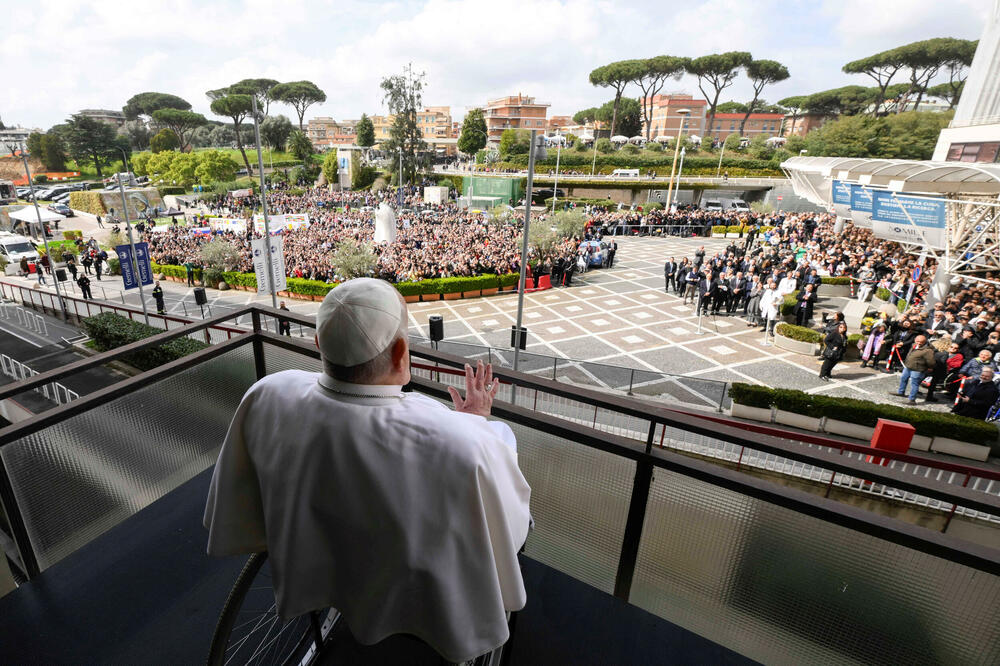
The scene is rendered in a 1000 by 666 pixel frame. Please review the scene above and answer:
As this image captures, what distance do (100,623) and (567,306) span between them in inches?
638

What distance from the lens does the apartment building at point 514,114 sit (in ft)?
333

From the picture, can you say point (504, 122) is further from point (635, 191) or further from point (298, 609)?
point (298, 609)

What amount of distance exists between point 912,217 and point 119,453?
19.2 m

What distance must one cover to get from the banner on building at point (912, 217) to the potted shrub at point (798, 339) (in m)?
5.21

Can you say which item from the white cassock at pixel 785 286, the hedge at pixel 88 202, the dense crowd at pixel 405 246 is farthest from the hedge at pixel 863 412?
the hedge at pixel 88 202

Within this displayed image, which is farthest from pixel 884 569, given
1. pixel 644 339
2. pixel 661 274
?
pixel 661 274

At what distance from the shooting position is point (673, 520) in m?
2.16

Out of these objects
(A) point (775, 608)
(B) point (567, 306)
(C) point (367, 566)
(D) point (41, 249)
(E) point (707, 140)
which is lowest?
(D) point (41, 249)

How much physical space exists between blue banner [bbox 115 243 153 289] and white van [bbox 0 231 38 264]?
18.2m

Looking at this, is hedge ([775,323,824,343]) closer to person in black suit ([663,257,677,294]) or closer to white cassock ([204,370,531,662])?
person in black suit ([663,257,677,294])

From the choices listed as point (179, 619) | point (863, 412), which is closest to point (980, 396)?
point (863, 412)

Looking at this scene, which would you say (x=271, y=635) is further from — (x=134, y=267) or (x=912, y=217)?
(x=912, y=217)

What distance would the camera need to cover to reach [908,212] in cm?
1461

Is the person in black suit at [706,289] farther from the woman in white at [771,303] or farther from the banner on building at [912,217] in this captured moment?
the banner on building at [912,217]
